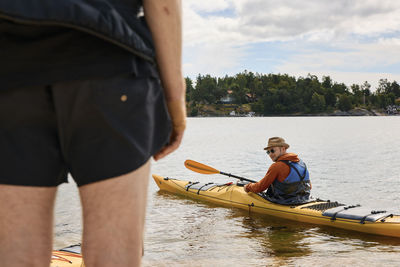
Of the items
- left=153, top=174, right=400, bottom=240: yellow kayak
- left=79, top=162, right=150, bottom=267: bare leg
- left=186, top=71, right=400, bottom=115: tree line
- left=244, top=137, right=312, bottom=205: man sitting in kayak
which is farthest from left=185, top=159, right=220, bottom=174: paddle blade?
left=186, top=71, right=400, bottom=115: tree line

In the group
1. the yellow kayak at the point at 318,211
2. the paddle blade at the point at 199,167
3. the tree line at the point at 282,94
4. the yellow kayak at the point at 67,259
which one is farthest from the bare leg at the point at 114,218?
the tree line at the point at 282,94

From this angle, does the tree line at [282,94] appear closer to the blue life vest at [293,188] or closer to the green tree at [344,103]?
the green tree at [344,103]

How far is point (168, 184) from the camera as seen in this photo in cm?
1254

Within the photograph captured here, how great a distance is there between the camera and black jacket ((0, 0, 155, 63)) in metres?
0.89

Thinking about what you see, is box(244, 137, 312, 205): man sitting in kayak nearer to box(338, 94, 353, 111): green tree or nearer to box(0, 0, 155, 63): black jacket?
box(0, 0, 155, 63): black jacket

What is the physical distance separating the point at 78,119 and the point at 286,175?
288 inches

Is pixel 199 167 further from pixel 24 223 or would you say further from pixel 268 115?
pixel 268 115

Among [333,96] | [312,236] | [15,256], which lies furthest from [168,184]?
[333,96]

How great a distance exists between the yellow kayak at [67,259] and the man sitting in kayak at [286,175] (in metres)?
4.39

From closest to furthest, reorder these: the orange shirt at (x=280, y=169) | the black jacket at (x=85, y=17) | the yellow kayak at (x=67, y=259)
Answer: the black jacket at (x=85, y=17) → the yellow kayak at (x=67, y=259) → the orange shirt at (x=280, y=169)

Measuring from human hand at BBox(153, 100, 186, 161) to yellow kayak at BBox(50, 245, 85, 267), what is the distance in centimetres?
319

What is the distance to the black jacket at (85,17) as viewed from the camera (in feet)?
2.93

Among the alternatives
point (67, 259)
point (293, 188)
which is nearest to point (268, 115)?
point (293, 188)

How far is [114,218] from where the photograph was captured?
1001mm
